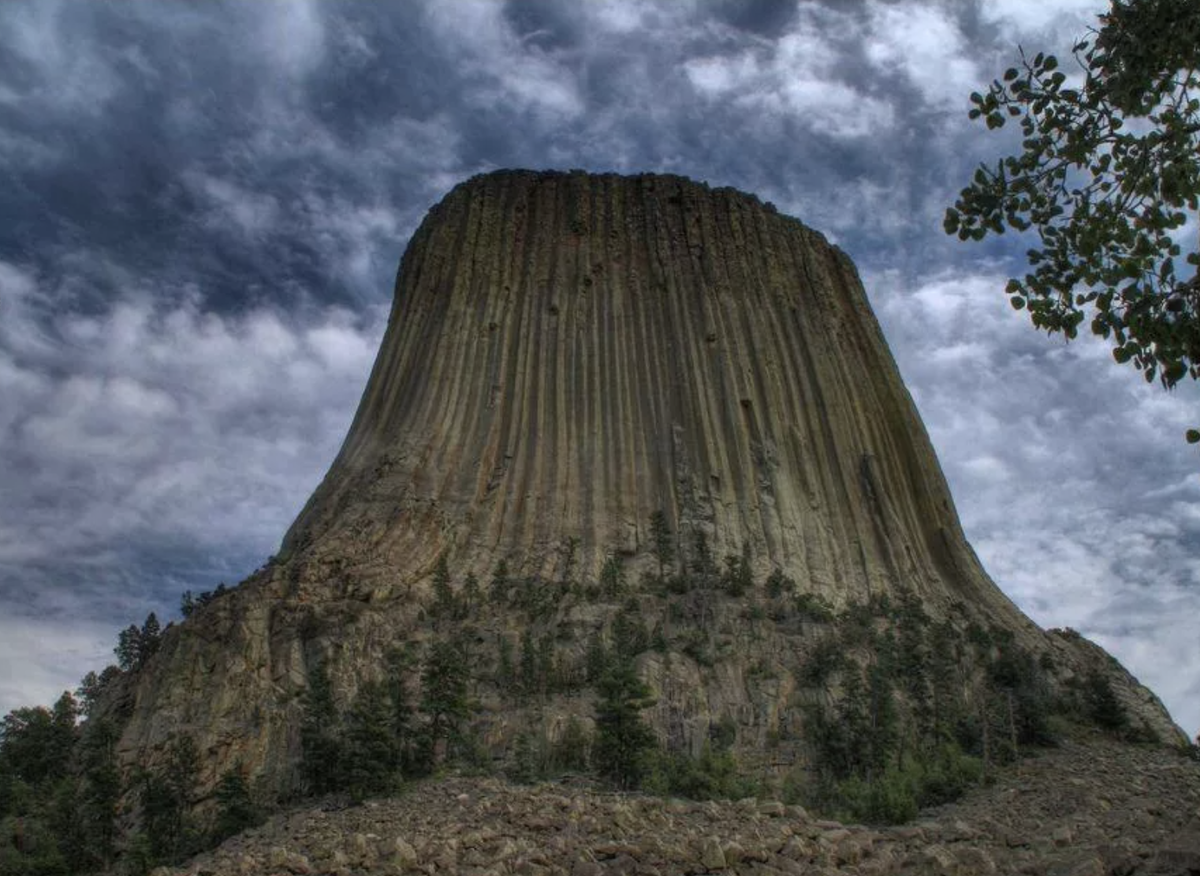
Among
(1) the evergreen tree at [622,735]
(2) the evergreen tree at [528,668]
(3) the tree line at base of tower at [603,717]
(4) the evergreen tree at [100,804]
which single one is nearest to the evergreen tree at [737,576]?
(3) the tree line at base of tower at [603,717]

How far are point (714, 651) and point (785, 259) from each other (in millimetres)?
24295

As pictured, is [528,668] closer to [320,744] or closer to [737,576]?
[320,744]

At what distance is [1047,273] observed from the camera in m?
8.74

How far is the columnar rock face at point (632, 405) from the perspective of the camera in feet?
123

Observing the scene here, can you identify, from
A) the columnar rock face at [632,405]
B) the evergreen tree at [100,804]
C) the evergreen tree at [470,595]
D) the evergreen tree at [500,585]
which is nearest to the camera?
the evergreen tree at [100,804]

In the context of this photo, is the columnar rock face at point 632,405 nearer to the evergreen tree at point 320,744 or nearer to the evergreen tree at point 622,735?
the evergreen tree at point 320,744

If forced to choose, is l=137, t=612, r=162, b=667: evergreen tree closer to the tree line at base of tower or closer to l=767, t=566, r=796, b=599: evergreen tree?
the tree line at base of tower

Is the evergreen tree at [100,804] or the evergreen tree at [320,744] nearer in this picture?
the evergreen tree at [100,804]

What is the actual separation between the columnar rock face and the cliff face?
0.11 m

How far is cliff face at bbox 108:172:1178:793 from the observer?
94.3 feet

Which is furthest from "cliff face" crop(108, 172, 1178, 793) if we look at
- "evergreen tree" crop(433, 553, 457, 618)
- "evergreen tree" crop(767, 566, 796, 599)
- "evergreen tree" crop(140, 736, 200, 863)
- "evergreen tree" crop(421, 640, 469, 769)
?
"evergreen tree" crop(421, 640, 469, 769)

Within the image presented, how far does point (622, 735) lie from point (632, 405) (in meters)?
20.3

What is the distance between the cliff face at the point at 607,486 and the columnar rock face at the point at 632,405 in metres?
0.11

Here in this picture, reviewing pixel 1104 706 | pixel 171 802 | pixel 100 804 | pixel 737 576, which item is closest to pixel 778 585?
pixel 737 576
